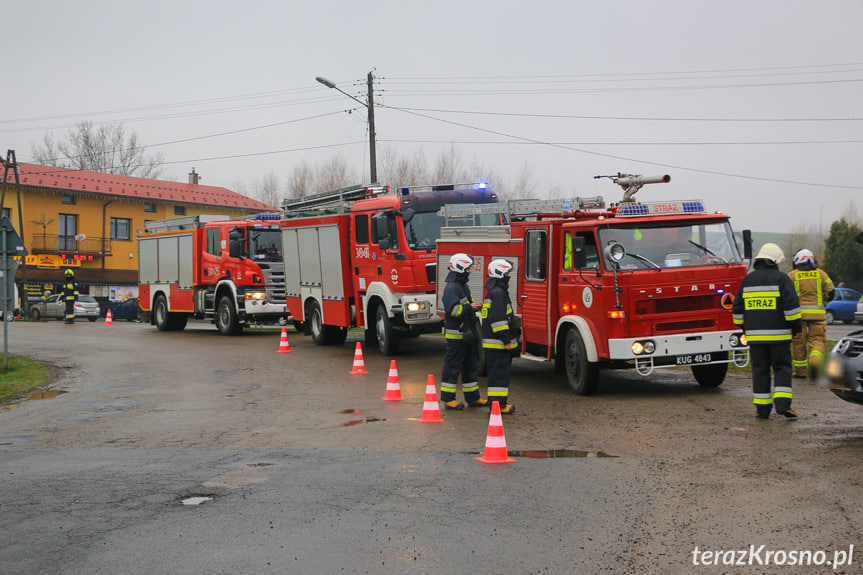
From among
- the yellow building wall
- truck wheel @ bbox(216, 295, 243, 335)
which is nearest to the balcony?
the yellow building wall

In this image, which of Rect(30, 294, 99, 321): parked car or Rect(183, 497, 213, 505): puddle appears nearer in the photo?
Rect(183, 497, 213, 505): puddle

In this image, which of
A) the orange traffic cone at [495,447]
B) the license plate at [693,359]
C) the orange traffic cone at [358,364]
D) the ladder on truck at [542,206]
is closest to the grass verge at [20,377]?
the orange traffic cone at [358,364]

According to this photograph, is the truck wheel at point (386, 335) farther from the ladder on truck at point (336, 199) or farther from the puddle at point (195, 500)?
the puddle at point (195, 500)

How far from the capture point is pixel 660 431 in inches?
373

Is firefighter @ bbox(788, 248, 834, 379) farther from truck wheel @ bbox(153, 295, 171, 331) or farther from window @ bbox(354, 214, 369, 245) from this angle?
truck wheel @ bbox(153, 295, 171, 331)

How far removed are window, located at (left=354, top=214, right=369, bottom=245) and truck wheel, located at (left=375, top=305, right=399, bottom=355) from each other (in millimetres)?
1420

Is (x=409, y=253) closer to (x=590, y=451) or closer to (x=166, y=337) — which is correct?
(x=590, y=451)

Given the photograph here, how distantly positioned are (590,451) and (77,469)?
4.63m

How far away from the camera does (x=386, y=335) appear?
706 inches

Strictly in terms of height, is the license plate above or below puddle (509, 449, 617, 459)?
above

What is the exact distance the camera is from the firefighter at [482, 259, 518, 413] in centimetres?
1049

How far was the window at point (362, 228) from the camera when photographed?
59.9 feet

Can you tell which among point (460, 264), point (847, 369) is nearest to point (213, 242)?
point (460, 264)

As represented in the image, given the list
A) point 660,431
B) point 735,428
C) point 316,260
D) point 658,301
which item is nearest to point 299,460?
point 660,431
